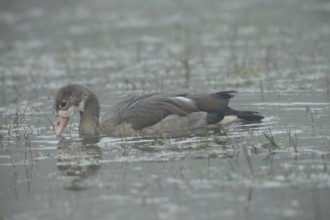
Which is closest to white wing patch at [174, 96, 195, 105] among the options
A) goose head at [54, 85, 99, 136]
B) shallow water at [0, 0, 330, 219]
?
shallow water at [0, 0, 330, 219]

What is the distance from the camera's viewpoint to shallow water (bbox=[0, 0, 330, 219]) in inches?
363

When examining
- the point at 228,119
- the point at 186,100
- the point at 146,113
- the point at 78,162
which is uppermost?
the point at 186,100

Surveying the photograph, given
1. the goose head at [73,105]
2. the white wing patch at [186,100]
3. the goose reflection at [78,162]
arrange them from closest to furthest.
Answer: the goose reflection at [78,162] < the goose head at [73,105] < the white wing patch at [186,100]

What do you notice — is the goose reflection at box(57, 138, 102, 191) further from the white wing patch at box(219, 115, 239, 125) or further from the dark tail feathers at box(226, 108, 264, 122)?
the dark tail feathers at box(226, 108, 264, 122)

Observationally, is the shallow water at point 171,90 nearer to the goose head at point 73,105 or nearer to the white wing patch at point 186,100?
the goose head at point 73,105

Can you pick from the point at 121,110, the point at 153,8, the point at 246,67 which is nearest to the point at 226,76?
the point at 246,67

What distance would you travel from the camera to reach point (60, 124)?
515 inches

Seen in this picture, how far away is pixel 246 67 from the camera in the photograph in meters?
18.2

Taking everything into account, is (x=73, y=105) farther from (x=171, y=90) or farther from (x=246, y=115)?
(x=171, y=90)

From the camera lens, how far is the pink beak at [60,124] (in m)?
13.0

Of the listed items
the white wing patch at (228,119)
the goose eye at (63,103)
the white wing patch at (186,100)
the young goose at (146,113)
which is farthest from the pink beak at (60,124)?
the white wing patch at (228,119)

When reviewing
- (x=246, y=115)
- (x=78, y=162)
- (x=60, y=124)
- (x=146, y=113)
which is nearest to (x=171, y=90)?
(x=246, y=115)

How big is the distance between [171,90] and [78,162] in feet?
18.2

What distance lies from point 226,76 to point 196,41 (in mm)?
4877
